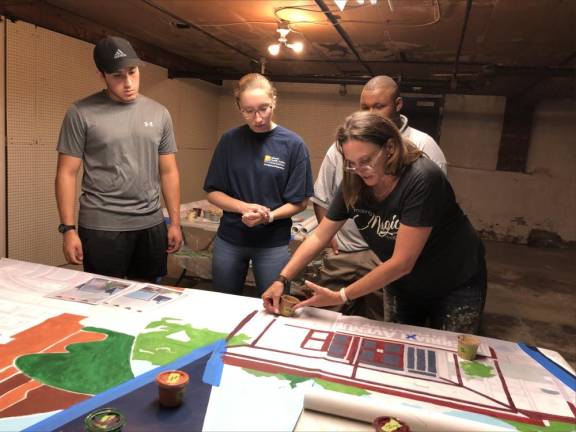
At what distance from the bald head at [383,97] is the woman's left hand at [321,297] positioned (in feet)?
2.93

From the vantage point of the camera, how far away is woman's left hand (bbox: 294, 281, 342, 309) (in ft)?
4.71

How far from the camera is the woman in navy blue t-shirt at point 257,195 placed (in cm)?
188

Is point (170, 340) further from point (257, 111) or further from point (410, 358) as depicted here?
point (257, 111)

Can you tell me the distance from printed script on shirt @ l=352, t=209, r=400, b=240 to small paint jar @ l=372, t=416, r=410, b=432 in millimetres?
638

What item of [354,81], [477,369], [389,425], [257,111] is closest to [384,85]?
[257,111]

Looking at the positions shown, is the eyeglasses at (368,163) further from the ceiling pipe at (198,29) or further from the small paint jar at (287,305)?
the ceiling pipe at (198,29)

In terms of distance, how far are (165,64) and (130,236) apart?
13.5 ft

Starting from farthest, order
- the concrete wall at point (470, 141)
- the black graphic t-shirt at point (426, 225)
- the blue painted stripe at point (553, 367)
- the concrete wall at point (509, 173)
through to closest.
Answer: the concrete wall at point (509, 173)
the concrete wall at point (470, 141)
the black graphic t-shirt at point (426, 225)
the blue painted stripe at point (553, 367)

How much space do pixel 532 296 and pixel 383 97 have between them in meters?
3.32

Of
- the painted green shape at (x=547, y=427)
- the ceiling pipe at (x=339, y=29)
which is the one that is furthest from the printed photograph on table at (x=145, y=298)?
the ceiling pipe at (x=339, y=29)

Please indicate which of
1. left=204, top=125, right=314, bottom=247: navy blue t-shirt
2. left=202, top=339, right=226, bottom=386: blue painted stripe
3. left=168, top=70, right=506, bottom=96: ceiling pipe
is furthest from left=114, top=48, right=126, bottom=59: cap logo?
left=168, top=70, right=506, bottom=96: ceiling pipe

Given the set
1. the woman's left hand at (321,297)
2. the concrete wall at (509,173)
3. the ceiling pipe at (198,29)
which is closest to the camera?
the woman's left hand at (321,297)

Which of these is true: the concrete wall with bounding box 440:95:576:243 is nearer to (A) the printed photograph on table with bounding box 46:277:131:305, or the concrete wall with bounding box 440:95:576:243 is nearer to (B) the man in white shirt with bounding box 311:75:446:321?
(B) the man in white shirt with bounding box 311:75:446:321

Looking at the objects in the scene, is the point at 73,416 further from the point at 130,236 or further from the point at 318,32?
the point at 318,32
